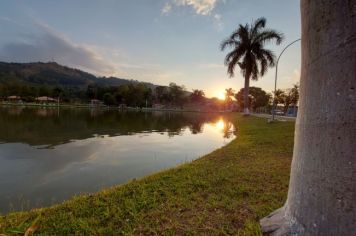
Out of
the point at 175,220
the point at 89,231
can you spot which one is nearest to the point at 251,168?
the point at 175,220

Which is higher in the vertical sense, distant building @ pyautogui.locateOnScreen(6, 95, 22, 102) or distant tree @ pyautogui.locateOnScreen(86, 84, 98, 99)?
distant tree @ pyautogui.locateOnScreen(86, 84, 98, 99)

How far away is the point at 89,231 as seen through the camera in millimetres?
3125

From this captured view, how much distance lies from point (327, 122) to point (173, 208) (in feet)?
8.85

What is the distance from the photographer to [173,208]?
3768 millimetres

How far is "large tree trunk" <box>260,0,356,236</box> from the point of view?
5.50 feet

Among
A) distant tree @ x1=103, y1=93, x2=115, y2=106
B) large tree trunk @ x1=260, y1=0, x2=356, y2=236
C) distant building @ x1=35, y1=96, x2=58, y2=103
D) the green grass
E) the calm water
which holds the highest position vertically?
distant tree @ x1=103, y1=93, x2=115, y2=106

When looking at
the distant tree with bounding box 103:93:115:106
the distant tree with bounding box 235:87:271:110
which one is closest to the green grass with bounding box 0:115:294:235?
the distant tree with bounding box 235:87:271:110

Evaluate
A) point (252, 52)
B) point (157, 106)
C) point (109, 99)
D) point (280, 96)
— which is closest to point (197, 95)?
point (157, 106)

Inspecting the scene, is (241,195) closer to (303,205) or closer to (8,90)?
(303,205)

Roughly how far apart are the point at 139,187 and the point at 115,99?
90.3 meters

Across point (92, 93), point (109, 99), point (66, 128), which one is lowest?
point (66, 128)

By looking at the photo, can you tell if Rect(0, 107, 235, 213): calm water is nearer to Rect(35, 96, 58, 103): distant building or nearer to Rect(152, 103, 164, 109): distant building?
Rect(35, 96, 58, 103): distant building

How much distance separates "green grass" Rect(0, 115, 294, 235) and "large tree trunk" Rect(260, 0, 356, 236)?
46.0 inches

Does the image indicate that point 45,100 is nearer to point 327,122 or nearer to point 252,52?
point 252,52
